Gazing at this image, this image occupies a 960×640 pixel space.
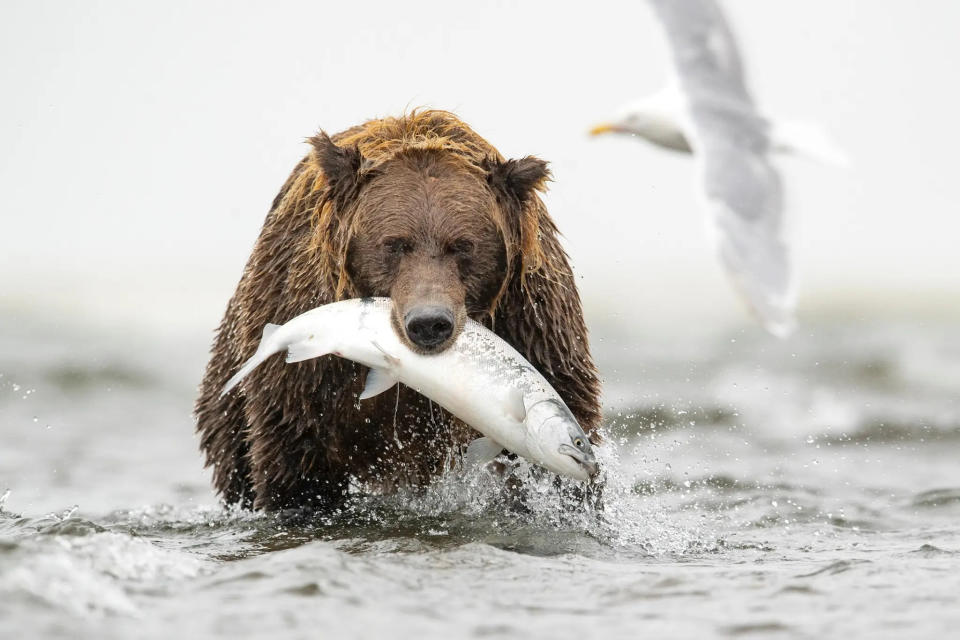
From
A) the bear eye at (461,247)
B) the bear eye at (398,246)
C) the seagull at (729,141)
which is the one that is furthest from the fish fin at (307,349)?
the seagull at (729,141)

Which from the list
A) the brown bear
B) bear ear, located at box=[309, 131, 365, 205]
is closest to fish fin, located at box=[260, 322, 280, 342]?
the brown bear

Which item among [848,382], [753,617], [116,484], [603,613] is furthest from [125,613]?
[848,382]

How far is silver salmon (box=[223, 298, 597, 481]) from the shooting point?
17.4 ft

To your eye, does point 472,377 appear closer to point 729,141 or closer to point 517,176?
point 517,176

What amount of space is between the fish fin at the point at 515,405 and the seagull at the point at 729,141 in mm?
1036

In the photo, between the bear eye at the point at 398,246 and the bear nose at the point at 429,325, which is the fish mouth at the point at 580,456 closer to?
the bear nose at the point at 429,325

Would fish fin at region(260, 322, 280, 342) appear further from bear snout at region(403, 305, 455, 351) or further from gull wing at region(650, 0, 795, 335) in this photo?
gull wing at region(650, 0, 795, 335)

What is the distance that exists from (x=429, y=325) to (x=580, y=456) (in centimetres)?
75

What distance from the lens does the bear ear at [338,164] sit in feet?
19.4

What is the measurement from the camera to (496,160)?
20.2ft

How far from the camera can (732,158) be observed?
5.29 meters

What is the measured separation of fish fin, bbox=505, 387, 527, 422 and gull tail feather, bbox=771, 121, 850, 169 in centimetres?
139

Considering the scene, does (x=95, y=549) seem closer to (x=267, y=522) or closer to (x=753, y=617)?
(x=267, y=522)

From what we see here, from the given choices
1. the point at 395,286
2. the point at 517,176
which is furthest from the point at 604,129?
the point at 395,286
